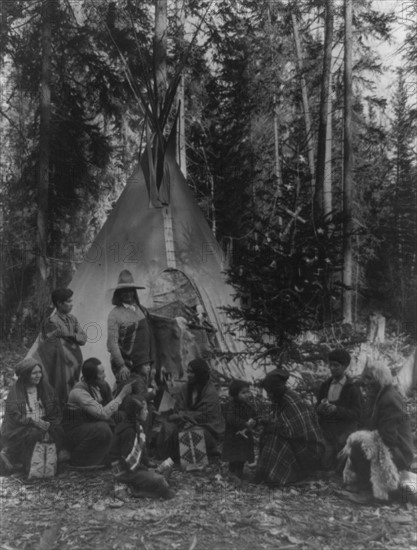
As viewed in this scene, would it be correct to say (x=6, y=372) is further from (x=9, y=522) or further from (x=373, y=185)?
(x=373, y=185)

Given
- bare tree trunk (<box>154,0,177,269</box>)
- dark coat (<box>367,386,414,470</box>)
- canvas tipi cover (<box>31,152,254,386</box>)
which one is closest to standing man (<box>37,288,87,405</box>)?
canvas tipi cover (<box>31,152,254,386</box>)

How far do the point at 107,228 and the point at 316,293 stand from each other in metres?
3.16

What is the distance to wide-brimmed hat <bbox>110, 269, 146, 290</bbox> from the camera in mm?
6695

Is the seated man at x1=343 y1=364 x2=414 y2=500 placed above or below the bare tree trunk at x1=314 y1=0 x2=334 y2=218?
below

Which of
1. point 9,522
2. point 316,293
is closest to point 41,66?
point 316,293

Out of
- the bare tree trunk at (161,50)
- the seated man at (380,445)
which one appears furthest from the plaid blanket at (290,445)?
the bare tree trunk at (161,50)

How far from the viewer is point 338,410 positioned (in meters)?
5.24

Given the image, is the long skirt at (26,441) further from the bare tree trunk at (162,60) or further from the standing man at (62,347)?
the bare tree trunk at (162,60)

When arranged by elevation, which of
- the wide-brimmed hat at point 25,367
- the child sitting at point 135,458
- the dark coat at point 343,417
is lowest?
the child sitting at point 135,458

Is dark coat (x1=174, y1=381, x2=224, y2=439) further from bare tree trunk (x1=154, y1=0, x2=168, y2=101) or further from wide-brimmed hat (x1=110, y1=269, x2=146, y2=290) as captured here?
bare tree trunk (x1=154, y1=0, x2=168, y2=101)

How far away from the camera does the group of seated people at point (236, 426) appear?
4.75m

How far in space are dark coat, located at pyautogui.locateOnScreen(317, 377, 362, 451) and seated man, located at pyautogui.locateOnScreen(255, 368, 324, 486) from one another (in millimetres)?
246

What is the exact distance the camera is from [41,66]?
33.0 feet

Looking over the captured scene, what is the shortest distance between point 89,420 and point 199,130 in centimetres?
1079
